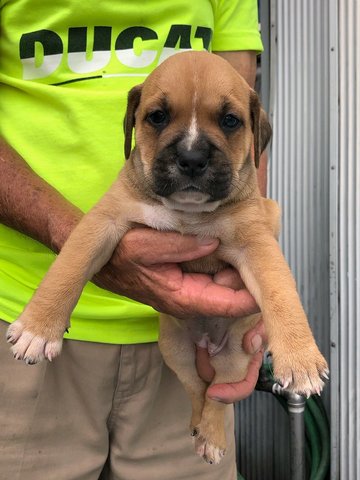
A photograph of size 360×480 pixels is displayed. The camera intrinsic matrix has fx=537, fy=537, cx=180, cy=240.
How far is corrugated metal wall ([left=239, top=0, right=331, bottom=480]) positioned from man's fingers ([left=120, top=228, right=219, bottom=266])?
5.87ft

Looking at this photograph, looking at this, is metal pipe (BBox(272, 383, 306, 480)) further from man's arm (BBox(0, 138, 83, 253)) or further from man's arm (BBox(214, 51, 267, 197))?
man's arm (BBox(0, 138, 83, 253))

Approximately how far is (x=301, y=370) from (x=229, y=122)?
0.85m

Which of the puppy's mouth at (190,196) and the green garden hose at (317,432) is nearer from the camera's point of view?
the puppy's mouth at (190,196)

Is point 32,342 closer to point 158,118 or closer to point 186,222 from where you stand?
point 186,222

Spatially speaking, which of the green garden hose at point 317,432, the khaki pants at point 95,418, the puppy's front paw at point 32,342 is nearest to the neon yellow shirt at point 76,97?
the khaki pants at point 95,418

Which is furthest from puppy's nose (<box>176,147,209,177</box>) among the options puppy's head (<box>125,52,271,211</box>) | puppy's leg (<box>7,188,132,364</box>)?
puppy's leg (<box>7,188,132,364</box>)

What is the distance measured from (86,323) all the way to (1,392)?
0.36 m

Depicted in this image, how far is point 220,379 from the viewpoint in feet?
6.50

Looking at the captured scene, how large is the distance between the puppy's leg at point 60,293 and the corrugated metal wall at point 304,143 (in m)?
1.93

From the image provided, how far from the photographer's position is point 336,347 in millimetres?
3070

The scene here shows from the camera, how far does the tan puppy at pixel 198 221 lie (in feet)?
5.15

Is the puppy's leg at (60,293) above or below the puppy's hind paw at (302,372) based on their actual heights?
above

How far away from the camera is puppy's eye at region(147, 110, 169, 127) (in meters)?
1.79

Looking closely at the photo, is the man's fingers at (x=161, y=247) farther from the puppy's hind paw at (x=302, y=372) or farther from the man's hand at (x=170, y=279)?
the puppy's hind paw at (x=302, y=372)
